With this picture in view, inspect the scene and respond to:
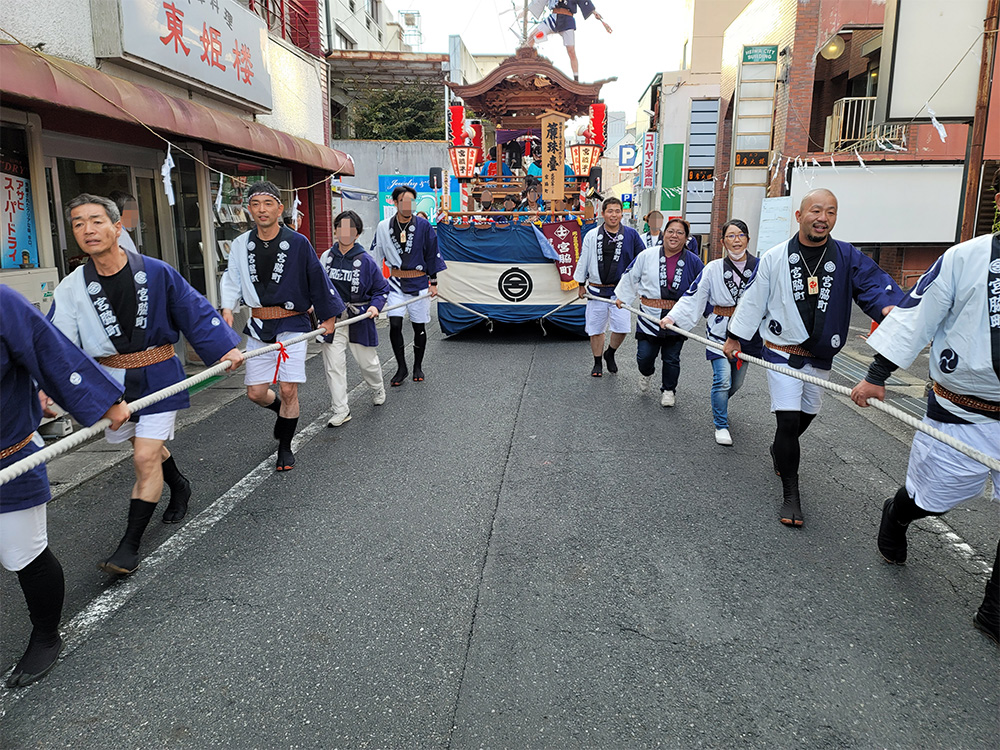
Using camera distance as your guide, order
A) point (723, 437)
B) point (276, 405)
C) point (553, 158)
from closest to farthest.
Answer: point (276, 405)
point (723, 437)
point (553, 158)

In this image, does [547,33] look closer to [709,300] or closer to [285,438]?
[709,300]

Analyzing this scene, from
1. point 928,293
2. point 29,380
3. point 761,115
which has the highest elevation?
point 761,115

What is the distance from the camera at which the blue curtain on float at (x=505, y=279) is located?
10570 millimetres

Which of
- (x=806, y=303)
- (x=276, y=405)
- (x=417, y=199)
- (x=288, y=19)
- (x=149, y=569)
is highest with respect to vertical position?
(x=288, y=19)

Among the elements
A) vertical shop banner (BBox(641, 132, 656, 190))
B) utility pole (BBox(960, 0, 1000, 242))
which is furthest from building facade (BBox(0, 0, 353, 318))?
vertical shop banner (BBox(641, 132, 656, 190))

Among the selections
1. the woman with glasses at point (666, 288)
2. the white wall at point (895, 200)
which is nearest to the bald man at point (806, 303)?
the woman with glasses at point (666, 288)

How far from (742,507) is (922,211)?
478 inches

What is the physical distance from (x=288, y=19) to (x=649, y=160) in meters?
17.1

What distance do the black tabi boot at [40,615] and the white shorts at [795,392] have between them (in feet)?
11.9

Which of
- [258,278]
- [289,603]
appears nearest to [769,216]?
[258,278]

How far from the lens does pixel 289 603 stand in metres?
3.14

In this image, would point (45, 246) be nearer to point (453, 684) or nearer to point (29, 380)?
point (29, 380)

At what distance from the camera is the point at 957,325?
9.60ft

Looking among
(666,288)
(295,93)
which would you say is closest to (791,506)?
(666,288)
